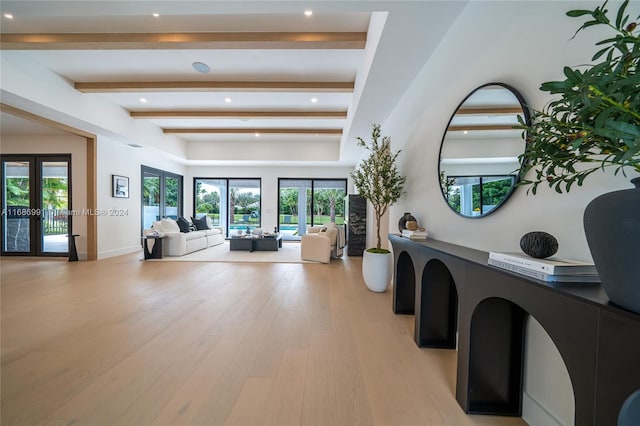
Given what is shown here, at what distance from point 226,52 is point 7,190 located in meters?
6.67

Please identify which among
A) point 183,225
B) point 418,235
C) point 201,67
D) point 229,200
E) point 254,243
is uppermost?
point 201,67

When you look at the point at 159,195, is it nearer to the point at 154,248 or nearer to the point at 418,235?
the point at 154,248

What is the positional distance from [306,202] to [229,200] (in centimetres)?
292

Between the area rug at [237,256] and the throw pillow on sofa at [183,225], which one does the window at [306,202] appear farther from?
the throw pillow on sofa at [183,225]

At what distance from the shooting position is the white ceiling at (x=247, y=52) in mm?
2105

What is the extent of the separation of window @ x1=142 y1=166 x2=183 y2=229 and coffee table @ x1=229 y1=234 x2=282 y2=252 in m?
2.78

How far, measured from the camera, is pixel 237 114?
5.51 meters

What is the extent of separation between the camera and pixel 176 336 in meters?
2.31

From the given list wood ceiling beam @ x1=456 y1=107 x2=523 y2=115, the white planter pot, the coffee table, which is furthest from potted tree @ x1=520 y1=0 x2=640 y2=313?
the coffee table

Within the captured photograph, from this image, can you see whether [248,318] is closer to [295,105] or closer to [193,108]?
[295,105]

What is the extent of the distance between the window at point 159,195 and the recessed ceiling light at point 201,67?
15.1 ft

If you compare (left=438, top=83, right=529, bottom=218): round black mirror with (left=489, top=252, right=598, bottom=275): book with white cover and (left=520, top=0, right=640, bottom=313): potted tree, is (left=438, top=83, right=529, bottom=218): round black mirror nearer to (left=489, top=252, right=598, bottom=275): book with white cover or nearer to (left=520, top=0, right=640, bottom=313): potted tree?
(left=489, top=252, right=598, bottom=275): book with white cover

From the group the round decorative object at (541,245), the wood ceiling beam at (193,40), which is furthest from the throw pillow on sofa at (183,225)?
A: the round decorative object at (541,245)

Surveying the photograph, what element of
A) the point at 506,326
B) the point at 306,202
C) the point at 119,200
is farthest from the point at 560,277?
the point at 306,202
